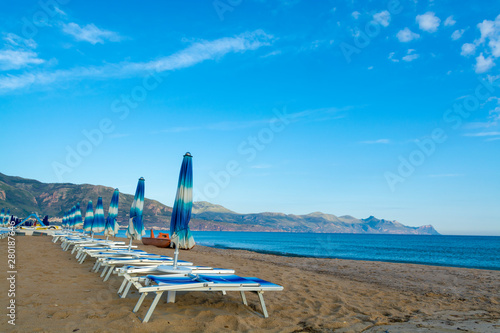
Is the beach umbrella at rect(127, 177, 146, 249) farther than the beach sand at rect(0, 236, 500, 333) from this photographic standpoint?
Yes

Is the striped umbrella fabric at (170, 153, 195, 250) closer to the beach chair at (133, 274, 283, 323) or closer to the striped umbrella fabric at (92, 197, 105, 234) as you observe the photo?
the beach chair at (133, 274, 283, 323)

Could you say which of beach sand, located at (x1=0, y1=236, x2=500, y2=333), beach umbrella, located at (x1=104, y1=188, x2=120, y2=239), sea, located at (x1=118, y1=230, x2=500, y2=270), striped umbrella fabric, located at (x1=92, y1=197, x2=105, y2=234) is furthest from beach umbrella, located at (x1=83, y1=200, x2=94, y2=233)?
sea, located at (x1=118, y1=230, x2=500, y2=270)

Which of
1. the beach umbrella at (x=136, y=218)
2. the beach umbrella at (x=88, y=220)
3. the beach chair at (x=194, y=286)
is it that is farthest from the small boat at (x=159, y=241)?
the beach chair at (x=194, y=286)

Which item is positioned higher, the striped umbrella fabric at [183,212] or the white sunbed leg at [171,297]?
the striped umbrella fabric at [183,212]

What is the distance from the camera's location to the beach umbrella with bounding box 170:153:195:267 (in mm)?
5516

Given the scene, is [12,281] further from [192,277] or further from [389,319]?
[389,319]

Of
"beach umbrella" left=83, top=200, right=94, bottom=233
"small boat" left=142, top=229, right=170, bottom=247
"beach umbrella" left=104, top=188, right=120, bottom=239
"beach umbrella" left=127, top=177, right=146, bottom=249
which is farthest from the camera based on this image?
Result: "small boat" left=142, top=229, right=170, bottom=247

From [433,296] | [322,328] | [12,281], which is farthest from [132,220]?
[433,296]

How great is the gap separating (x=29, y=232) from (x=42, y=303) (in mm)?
23090

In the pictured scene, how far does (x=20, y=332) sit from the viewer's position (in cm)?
330

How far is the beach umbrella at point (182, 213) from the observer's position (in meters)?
5.52

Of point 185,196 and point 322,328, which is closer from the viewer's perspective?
point 322,328

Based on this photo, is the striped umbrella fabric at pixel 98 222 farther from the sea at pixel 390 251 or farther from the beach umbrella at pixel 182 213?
the sea at pixel 390 251

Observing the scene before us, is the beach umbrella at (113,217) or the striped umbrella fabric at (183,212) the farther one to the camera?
the beach umbrella at (113,217)
